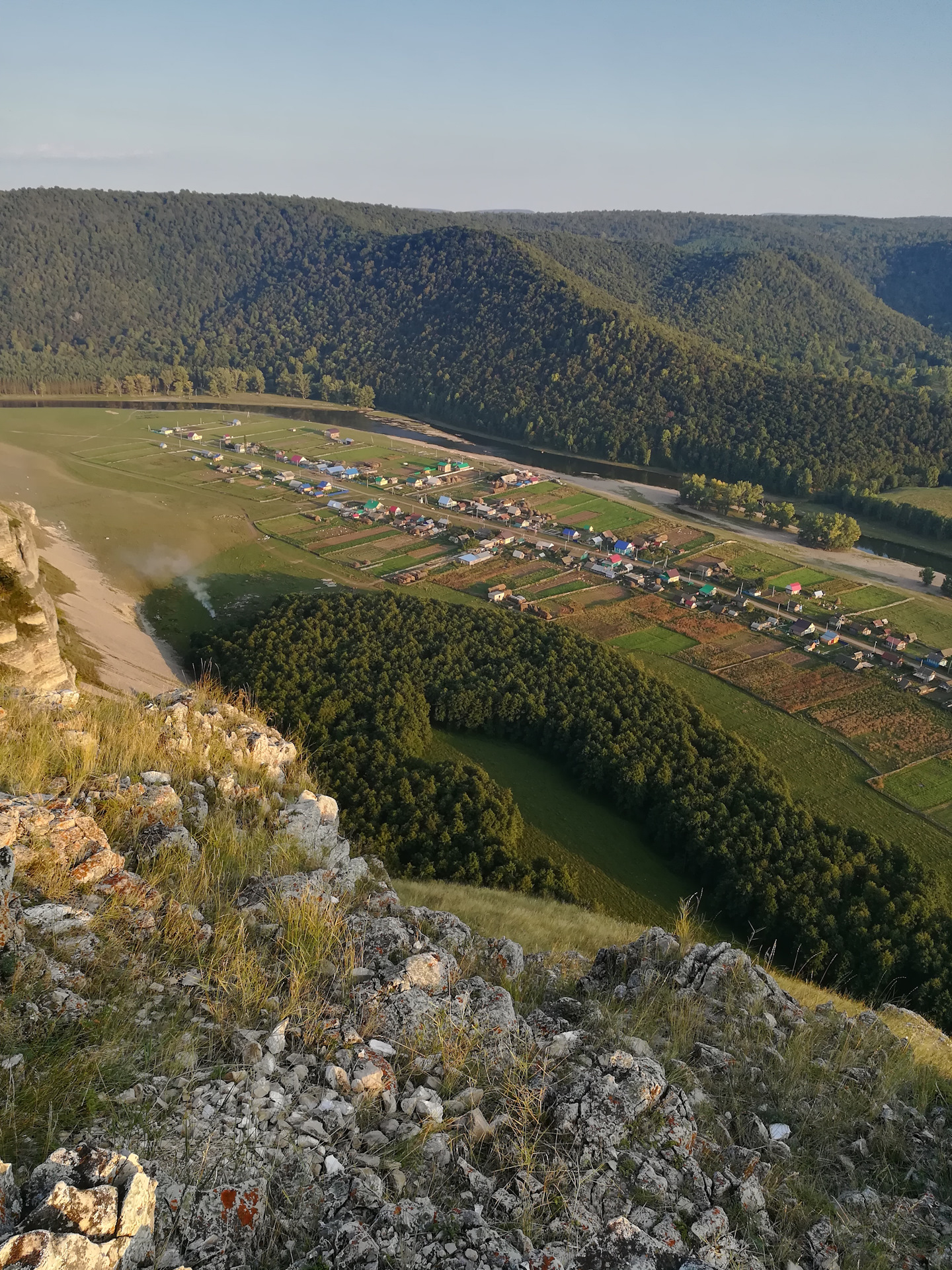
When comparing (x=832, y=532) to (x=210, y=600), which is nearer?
(x=210, y=600)

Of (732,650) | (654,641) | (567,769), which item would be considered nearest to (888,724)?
(732,650)

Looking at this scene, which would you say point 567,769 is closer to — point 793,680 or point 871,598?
point 793,680

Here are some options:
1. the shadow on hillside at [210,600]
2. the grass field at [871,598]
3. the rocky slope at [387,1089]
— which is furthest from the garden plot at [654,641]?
the rocky slope at [387,1089]

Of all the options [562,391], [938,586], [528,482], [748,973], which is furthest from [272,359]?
[748,973]

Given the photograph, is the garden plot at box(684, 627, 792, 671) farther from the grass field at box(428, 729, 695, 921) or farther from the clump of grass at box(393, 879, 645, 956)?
the clump of grass at box(393, 879, 645, 956)

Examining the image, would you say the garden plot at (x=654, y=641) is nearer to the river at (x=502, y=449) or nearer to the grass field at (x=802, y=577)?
the grass field at (x=802, y=577)

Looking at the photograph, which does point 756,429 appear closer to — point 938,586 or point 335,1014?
point 938,586
